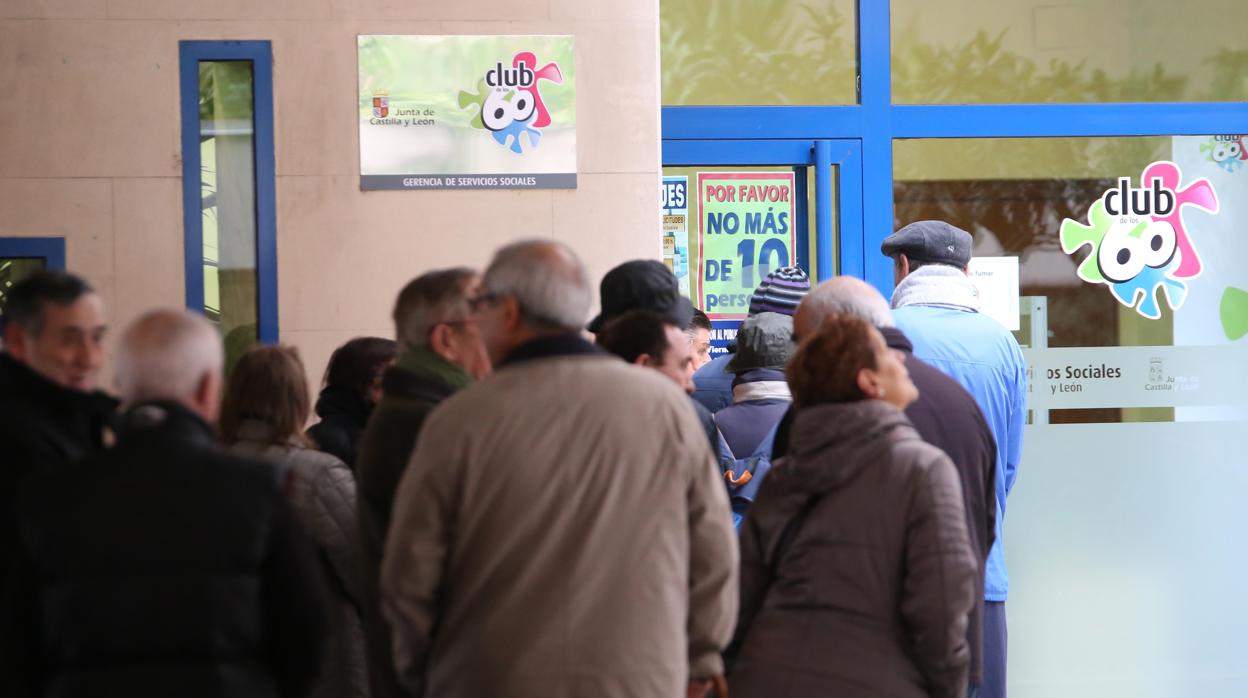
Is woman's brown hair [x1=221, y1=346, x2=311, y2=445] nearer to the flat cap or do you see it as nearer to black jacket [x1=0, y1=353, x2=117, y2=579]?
black jacket [x1=0, y1=353, x2=117, y2=579]

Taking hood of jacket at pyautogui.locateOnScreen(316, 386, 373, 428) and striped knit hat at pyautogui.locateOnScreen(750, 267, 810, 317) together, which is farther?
striped knit hat at pyautogui.locateOnScreen(750, 267, 810, 317)

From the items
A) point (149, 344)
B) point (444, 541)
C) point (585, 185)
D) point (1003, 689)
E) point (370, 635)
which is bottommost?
point (1003, 689)

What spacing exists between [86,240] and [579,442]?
346cm

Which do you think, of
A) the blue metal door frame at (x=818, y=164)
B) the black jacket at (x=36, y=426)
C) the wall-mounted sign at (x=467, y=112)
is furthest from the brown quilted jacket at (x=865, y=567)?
the blue metal door frame at (x=818, y=164)

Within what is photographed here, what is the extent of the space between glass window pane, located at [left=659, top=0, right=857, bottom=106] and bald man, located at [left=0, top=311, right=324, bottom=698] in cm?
438

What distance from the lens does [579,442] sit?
3164 millimetres

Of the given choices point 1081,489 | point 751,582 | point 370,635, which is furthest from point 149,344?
point 1081,489

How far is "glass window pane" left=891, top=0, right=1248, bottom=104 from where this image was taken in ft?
22.8

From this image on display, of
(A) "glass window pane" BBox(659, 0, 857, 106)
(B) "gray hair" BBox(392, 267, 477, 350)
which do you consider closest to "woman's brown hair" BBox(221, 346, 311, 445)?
(B) "gray hair" BBox(392, 267, 477, 350)

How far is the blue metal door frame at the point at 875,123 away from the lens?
269 inches

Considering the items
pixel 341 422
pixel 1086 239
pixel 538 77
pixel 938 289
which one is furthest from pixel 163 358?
pixel 1086 239

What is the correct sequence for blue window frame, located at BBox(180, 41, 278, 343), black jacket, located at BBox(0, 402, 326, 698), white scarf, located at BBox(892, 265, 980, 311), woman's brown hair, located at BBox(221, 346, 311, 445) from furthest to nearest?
blue window frame, located at BBox(180, 41, 278, 343) → white scarf, located at BBox(892, 265, 980, 311) → woman's brown hair, located at BBox(221, 346, 311, 445) → black jacket, located at BBox(0, 402, 326, 698)

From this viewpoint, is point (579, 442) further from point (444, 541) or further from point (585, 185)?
point (585, 185)

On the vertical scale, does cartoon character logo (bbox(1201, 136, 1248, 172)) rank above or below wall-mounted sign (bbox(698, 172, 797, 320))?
above
